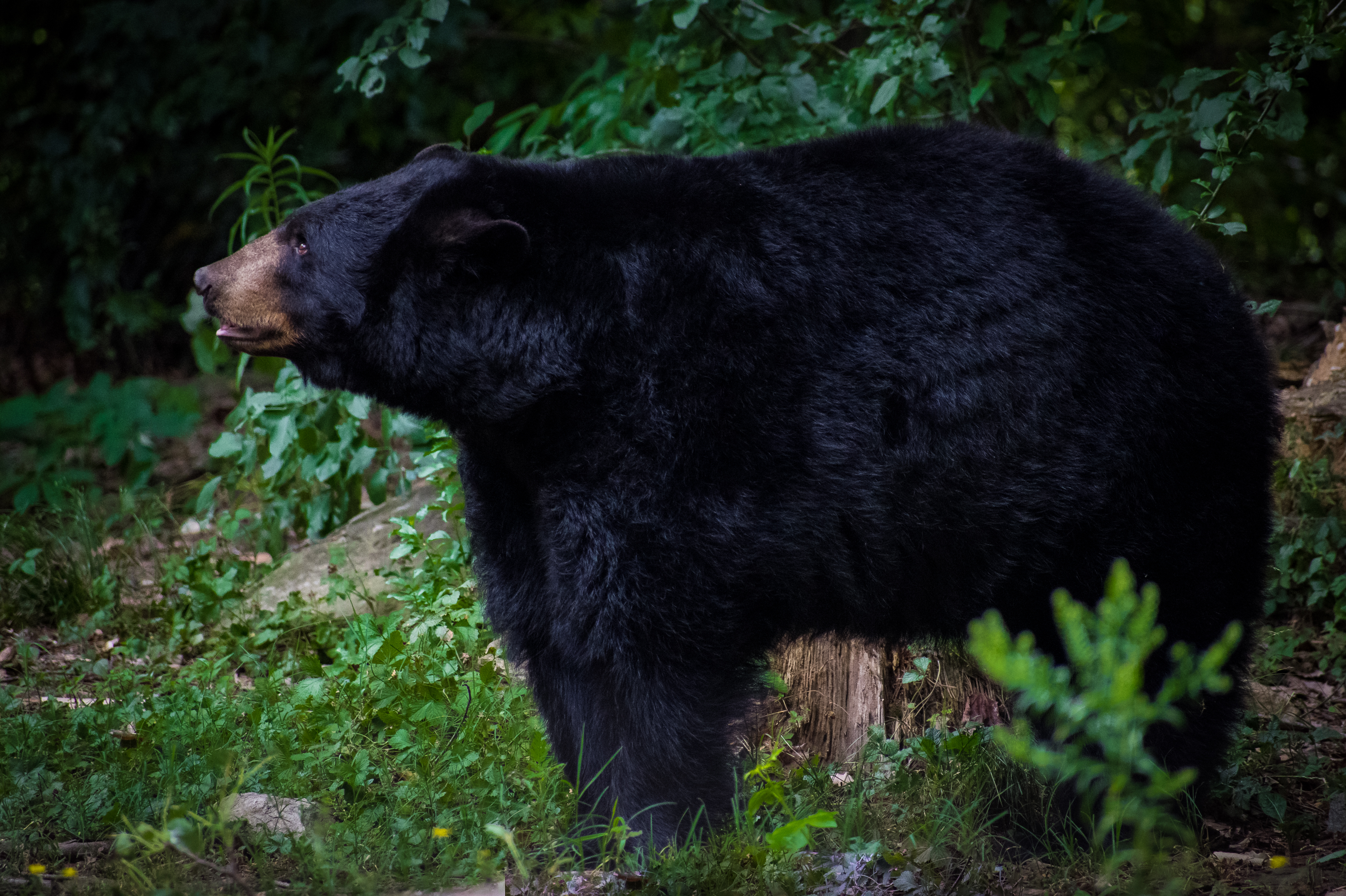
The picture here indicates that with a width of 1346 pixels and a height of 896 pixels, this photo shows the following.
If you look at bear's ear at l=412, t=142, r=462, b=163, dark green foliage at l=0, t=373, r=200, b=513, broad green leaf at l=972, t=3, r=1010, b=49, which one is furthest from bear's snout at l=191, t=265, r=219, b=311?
dark green foliage at l=0, t=373, r=200, b=513

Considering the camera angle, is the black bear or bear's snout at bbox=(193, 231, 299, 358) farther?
bear's snout at bbox=(193, 231, 299, 358)

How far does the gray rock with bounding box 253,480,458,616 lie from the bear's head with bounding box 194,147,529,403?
1.59 m

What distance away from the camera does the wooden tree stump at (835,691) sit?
3531 millimetres

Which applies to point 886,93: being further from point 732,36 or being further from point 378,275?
point 378,275

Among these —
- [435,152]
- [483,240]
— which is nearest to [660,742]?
[483,240]

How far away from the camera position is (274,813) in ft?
9.17

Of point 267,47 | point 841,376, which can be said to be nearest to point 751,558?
point 841,376

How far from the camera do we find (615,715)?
2.74 meters

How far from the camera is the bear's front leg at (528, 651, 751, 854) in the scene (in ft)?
8.75

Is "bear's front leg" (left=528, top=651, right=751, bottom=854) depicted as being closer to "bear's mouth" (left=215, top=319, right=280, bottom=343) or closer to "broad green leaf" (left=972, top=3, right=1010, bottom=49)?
"bear's mouth" (left=215, top=319, right=280, bottom=343)

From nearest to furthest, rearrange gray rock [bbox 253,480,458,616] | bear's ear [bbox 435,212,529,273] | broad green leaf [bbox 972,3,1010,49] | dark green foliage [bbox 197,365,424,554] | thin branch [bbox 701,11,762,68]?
1. bear's ear [bbox 435,212,529,273]
2. broad green leaf [bbox 972,3,1010,49]
3. thin branch [bbox 701,11,762,68]
4. gray rock [bbox 253,480,458,616]
5. dark green foliage [bbox 197,365,424,554]

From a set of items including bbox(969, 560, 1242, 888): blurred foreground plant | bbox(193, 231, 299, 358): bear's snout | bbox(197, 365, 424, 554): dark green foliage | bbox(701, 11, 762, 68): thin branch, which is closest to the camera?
bbox(969, 560, 1242, 888): blurred foreground plant

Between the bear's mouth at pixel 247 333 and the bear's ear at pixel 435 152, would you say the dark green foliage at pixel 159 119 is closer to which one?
the bear's ear at pixel 435 152

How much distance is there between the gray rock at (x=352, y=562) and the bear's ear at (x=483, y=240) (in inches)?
71.6
